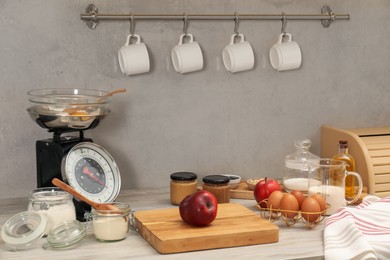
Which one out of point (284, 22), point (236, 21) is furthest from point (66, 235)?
point (284, 22)

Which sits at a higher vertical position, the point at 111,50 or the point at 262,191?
the point at 111,50

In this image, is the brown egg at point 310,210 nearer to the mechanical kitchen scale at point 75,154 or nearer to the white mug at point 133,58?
the mechanical kitchen scale at point 75,154

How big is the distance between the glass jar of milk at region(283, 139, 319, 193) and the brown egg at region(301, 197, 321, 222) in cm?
30

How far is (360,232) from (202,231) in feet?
1.38

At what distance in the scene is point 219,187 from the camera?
7.00 ft

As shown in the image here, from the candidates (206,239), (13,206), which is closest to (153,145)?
(13,206)

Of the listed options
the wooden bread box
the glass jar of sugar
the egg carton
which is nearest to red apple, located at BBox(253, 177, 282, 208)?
the egg carton

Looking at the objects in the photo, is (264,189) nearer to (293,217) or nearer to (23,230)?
(293,217)

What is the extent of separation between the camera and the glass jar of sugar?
1.83m

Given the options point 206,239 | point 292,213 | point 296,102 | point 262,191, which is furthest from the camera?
point 296,102

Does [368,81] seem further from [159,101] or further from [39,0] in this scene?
[39,0]

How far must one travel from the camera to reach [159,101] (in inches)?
93.6

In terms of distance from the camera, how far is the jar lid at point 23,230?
1.71m

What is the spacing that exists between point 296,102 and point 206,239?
0.98m
